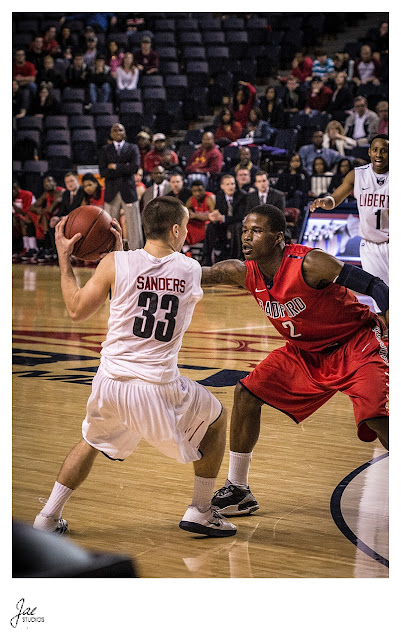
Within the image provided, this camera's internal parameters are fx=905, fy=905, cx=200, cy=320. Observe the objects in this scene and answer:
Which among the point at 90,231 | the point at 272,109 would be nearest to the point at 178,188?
the point at 272,109

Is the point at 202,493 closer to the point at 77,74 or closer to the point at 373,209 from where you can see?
the point at 373,209

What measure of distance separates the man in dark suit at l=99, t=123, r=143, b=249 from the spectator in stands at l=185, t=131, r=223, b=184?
1171mm

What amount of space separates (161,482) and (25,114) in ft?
42.8

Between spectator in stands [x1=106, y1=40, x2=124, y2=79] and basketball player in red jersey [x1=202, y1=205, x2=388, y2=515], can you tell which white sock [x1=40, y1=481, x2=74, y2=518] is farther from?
spectator in stands [x1=106, y1=40, x2=124, y2=79]

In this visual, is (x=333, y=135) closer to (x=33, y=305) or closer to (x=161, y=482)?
(x=33, y=305)

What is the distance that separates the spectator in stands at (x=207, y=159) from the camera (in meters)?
13.2

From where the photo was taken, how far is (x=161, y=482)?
160 inches

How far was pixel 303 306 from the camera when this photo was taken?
3.68m

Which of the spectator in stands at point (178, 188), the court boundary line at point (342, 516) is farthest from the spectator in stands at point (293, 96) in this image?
the court boundary line at point (342, 516)

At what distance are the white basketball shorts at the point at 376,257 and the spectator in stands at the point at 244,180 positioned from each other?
558cm

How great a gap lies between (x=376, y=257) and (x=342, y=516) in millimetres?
3239

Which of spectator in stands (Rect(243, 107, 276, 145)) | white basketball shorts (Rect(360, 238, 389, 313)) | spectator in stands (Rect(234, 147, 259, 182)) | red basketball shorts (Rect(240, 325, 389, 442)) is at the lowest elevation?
red basketball shorts (Rect(240, 325, 389, 442))

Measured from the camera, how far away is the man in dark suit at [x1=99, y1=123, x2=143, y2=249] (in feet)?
39.9

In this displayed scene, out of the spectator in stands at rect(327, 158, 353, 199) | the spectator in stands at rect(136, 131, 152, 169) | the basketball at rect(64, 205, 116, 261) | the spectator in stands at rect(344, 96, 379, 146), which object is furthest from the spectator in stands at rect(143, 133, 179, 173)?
the basketball at rect(64, 205, 116, 261)
